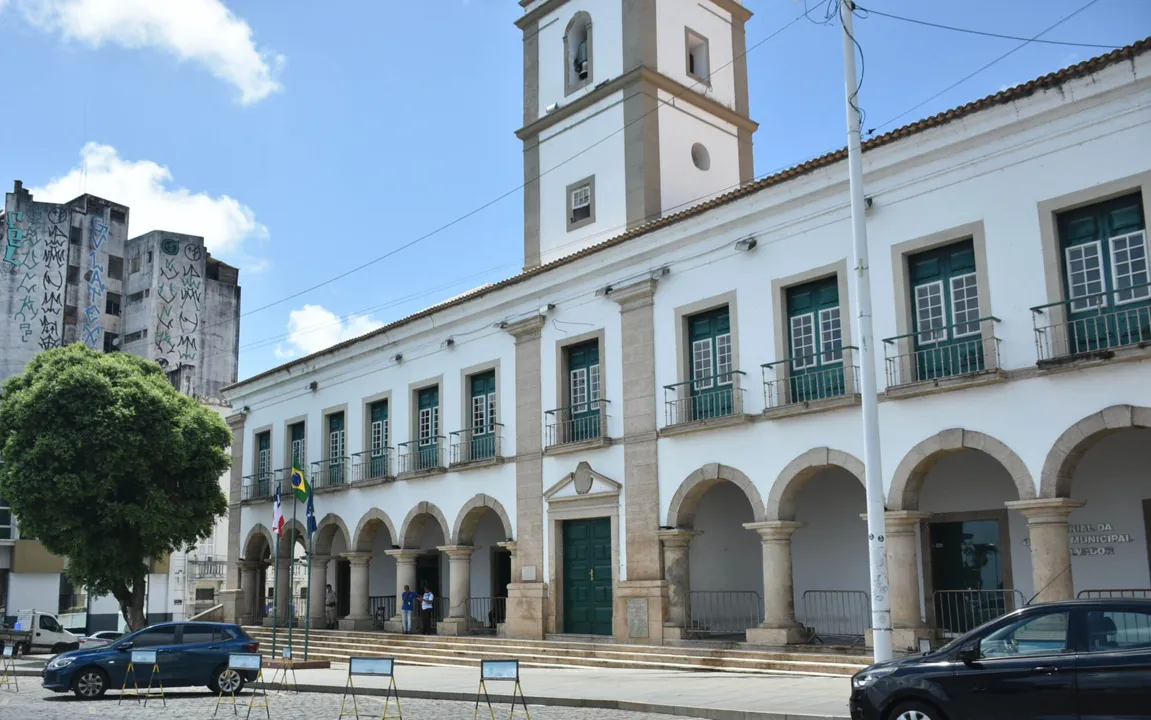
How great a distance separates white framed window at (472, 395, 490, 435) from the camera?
24625mm

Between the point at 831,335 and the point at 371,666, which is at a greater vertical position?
the point at 831,335

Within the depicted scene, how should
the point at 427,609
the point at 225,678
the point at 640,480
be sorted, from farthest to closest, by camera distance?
the point at 427,609
the point at 640,480
the point at 225,678

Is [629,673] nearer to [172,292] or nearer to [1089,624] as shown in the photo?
[1089,624]

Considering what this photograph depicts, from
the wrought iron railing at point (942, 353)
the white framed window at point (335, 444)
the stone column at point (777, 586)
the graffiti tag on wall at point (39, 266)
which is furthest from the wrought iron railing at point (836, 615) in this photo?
the graffiti tag on wall at point (39, 266)

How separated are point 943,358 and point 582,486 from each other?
7782 mm

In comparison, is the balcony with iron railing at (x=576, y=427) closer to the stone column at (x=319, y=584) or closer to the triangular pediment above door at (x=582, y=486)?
the triangular pediment above door at (x=582, y=486)

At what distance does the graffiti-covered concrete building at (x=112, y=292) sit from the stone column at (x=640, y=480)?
34169 mm

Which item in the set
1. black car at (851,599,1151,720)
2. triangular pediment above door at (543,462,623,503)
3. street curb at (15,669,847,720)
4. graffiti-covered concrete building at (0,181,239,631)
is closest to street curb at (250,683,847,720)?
street curb at (15,669,847,720)

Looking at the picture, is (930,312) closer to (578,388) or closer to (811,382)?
(811,382)

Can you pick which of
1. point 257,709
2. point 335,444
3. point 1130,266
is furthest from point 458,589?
point 1130,266

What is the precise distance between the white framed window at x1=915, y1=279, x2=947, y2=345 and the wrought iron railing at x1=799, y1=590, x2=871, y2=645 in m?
4.77

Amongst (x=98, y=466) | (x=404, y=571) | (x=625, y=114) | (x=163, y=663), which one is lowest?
(x=163, y=663)

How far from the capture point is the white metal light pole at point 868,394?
39.4 feet

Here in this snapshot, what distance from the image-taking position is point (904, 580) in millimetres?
15969
